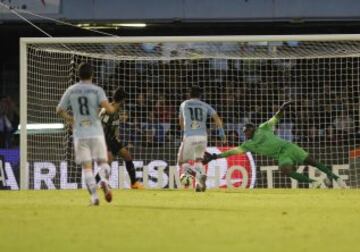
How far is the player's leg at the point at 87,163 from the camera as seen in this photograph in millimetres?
13125

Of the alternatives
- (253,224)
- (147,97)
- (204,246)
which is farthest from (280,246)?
(147,97)

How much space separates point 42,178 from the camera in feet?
72.2

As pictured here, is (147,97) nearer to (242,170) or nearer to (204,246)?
(242,170)

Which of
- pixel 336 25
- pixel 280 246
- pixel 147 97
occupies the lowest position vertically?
pixel 280 246

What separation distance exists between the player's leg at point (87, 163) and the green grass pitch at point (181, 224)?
0.20 meters

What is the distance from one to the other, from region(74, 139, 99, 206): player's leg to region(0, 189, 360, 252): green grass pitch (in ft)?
0.67

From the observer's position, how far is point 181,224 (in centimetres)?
1042

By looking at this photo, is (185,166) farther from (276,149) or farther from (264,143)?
(276,149)

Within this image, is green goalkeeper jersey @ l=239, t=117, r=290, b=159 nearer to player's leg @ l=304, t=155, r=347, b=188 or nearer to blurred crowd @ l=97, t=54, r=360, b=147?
player's leg @ l=304, t=155, r=347, b=188

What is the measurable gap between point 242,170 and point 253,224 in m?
12.1

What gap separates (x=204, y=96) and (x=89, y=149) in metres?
11.7

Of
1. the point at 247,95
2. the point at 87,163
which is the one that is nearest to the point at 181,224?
the point at 87,163

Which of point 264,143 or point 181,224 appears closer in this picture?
point 181,224

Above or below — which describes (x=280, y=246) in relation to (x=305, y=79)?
below
